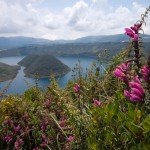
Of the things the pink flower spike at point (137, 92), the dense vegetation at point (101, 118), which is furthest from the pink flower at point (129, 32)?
the pink flower spike at point (137, 92)

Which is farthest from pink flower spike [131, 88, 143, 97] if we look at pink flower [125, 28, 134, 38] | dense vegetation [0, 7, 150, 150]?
pink flower [125, 28, 134, 38]

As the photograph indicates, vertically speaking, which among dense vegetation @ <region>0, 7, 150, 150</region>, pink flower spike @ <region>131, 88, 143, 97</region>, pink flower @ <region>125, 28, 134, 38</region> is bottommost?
dense vegetation @ <region>0, 7, 150, 150</region>

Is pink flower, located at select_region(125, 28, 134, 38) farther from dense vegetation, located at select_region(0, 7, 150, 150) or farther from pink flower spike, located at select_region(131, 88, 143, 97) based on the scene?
pink flower spike, located at select_region(131, 88, 143, 97)

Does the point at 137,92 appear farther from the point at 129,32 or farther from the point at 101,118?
the point at 129,32

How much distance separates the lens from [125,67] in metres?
2.34

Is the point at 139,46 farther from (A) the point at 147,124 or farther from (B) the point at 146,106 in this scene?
(A) the point at 147,124

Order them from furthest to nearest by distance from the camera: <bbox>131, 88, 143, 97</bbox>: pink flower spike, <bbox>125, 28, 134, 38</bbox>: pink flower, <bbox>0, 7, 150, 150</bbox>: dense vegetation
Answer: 1. <bbox>125, 28, 134, 38</bbox>: pink flower
2. <bbox>131, 88, 143, 97</bbox>: pink flower spike
3. <bbox>0, 7, 150, 150</bbox>: dense vegetation

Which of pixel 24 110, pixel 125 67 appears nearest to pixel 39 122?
pixel 24 110

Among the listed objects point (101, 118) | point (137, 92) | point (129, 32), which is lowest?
point (101, 118)

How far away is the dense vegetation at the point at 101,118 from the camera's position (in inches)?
62.4

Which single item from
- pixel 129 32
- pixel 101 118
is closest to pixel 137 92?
pixel 101 118

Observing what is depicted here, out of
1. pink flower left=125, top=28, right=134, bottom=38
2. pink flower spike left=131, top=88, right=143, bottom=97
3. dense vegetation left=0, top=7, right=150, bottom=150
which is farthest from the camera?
pink flower left=125, top=28, right=134, bottom=38

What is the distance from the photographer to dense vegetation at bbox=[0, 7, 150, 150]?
1.58 m

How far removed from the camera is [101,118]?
1864 millimetres
